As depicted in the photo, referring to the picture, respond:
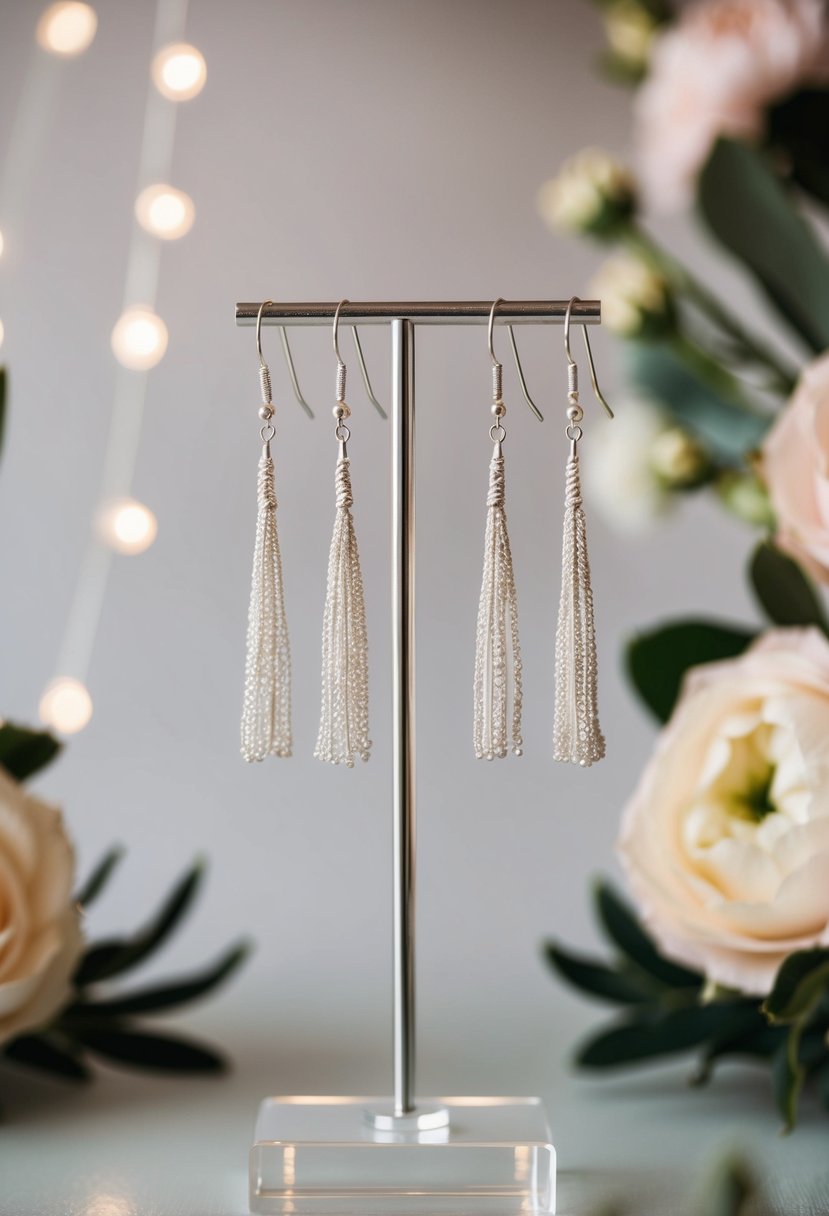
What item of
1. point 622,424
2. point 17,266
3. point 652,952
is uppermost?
point 17,266

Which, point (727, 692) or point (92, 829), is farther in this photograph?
point (92, 829)

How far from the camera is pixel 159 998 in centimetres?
87

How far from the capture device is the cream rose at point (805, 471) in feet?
1.37

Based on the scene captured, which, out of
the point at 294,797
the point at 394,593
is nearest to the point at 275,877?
the point at 294,797

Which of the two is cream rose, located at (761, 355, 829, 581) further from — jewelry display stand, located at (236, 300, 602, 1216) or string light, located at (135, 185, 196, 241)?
string light, located at (135, 185, 196, 241)

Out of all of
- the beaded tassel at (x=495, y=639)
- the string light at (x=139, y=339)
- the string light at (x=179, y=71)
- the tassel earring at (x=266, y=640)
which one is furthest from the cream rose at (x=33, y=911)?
the string light at (x=179, y=71)

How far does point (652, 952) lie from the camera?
80 cm

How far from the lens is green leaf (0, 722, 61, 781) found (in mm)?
721

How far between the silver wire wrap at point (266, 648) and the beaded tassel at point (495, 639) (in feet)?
0.37

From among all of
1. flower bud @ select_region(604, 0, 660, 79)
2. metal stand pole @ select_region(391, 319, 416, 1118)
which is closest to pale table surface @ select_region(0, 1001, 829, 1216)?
metal stand pole @ select_region(391, 319, 416, 1118)

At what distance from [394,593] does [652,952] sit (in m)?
0.30

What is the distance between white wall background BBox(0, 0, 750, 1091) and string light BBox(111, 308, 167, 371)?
10mm

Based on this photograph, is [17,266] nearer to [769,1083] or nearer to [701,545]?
[701,545]

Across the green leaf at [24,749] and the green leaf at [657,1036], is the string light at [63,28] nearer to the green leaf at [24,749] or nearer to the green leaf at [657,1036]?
the green leaf at [24,749]
